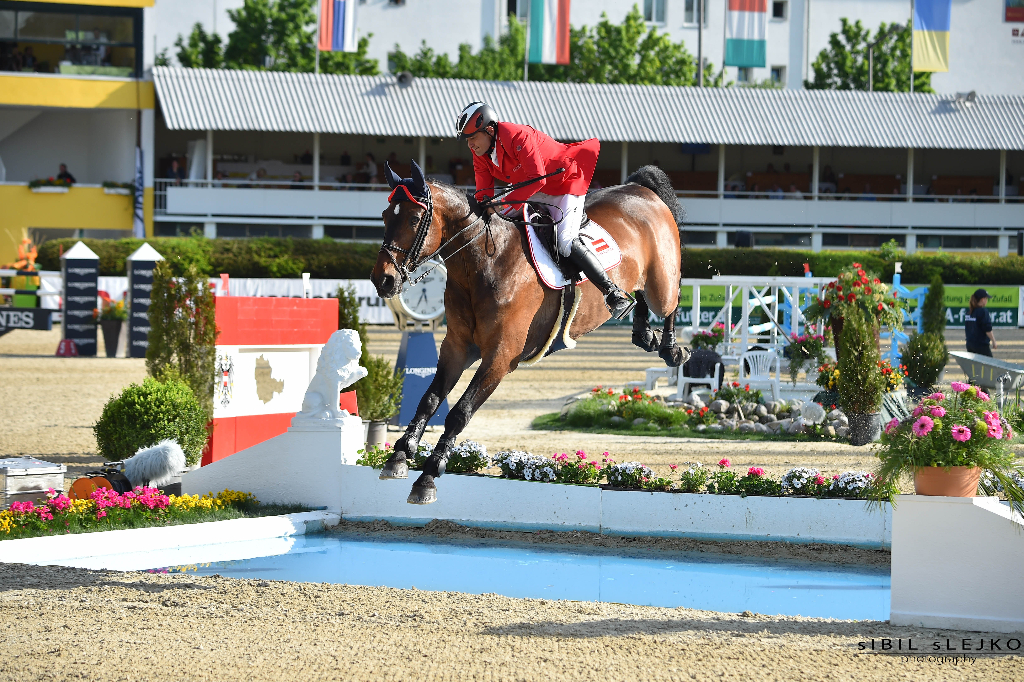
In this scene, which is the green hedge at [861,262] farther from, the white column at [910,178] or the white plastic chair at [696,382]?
the white plastic chair at [696,382]

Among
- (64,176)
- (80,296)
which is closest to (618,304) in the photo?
(80,296)

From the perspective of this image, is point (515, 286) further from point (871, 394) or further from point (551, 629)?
point (871, 394)

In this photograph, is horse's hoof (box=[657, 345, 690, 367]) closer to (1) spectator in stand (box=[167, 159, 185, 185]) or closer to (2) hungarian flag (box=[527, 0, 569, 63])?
(2) hungarian flag (box=[527, 0, 569, 63])

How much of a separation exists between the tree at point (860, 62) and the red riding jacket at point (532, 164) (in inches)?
1573

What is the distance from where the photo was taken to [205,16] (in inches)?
1683

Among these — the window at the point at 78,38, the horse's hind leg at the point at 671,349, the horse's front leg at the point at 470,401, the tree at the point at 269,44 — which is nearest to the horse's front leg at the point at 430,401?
the horse's front leg at the point at 470,401

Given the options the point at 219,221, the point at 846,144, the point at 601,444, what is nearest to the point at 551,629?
the point at 601,444

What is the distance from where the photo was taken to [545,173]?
5.79m

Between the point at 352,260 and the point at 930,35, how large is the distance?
2046 centimetres

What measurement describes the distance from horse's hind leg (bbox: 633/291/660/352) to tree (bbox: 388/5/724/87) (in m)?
35.4

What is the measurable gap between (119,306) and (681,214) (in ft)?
62.3

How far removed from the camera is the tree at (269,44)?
4031 cm

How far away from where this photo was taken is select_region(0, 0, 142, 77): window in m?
34.2

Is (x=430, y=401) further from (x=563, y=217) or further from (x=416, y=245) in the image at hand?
(x=563, y=217)
